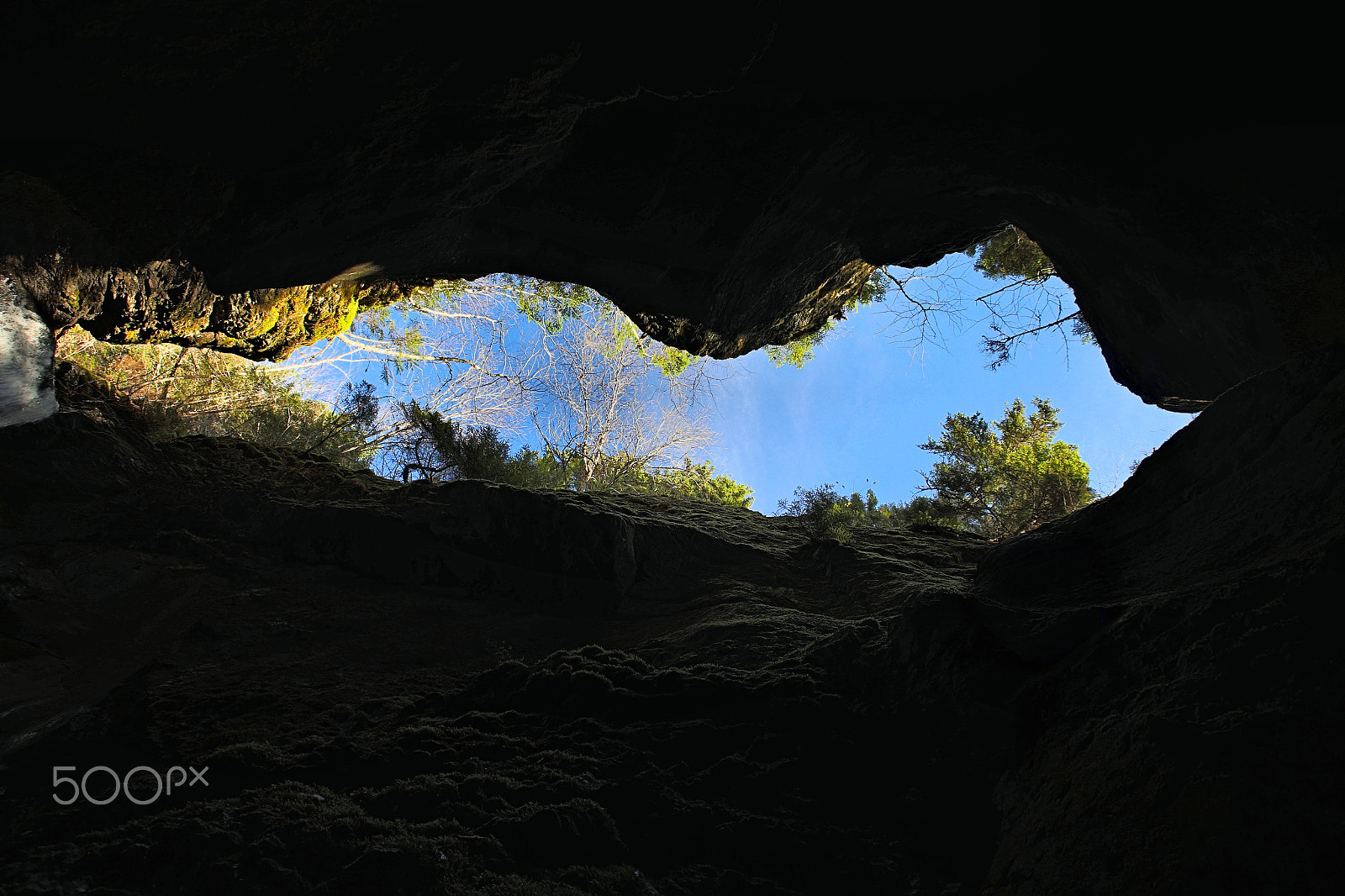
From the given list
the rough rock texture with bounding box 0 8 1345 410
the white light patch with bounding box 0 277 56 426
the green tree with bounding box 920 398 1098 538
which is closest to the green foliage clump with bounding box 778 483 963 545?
the green tree with bounding box 920 398 1098 538

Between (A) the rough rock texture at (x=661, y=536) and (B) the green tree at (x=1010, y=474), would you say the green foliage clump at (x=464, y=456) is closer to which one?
(A) the rough rock texture at (x=661, y=536)

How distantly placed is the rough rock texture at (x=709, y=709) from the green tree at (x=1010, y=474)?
24.2ft

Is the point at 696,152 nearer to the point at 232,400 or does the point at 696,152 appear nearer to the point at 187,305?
the point at 187,305

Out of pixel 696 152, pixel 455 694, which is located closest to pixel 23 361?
pixel 455 694

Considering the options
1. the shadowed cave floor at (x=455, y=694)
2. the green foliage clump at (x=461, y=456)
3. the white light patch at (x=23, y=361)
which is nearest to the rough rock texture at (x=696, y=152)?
the white light patch at (x=23, y=361)

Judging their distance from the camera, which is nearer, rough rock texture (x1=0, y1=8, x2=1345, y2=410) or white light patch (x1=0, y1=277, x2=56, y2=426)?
rough rock texture (x1=0, y1=8, x2=1345, y2=410)

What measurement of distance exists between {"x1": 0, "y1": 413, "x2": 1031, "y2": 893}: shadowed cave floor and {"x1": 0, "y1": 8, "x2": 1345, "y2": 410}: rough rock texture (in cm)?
188

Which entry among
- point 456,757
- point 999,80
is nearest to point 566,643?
point 456,757

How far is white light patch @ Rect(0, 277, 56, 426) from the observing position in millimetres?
3941

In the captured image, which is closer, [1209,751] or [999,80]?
[1209,751]

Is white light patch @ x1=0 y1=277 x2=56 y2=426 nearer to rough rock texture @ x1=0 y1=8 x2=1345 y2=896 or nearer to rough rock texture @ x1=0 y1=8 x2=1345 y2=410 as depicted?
rough rock texture @ x1=0 y1=8 x2=1345 y2=896

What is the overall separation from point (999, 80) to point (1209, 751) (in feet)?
12.4

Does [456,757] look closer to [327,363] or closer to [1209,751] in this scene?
[1209,751]

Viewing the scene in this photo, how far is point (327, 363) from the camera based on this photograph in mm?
14727
